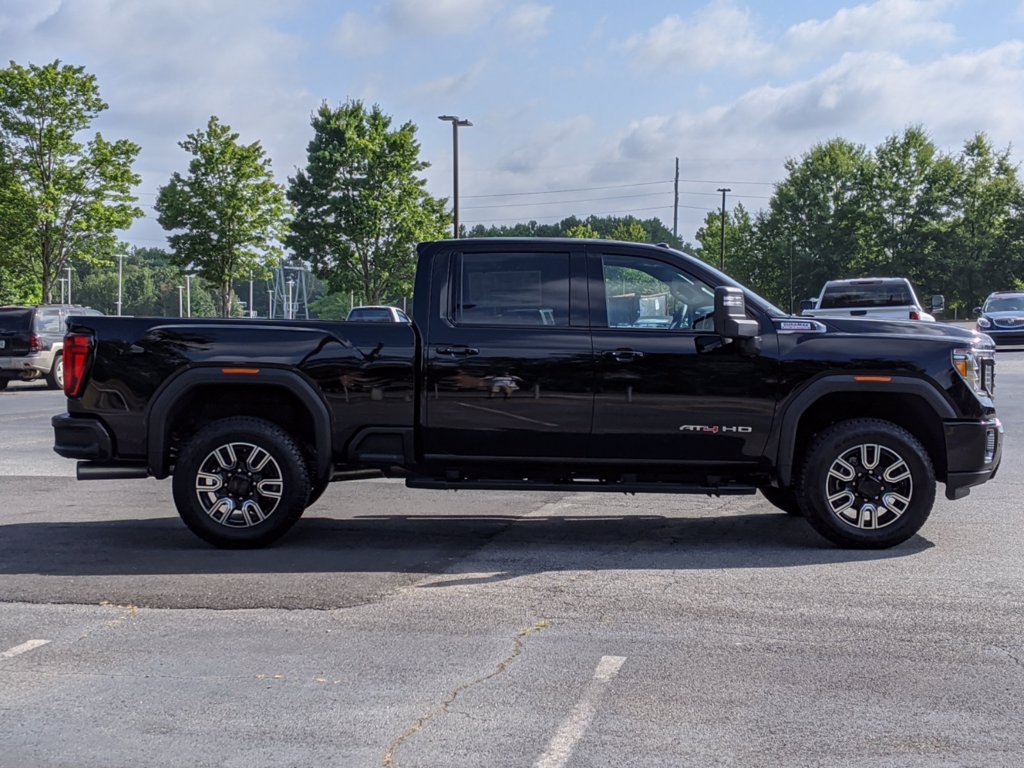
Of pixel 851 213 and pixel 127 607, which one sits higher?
pixel 851 213

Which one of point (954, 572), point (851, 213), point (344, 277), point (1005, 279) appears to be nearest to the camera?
point (954, 572)

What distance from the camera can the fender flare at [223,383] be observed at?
23.9 ft

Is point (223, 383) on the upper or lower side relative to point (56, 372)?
upper

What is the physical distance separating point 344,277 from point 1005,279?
40.6 meters

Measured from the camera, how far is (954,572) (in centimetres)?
666

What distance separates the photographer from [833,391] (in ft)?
23.7

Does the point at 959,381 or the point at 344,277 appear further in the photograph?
the point at 344,277

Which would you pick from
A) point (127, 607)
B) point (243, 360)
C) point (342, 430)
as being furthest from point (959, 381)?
point (127, 607)

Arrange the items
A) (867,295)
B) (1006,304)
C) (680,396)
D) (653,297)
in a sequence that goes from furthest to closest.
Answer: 1. (1006,304)
2. (867,295)
3. (653,297)
4. (680,396)

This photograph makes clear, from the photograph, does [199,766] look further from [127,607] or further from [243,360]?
[243,360]

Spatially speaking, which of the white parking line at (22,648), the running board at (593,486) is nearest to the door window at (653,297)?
the running board at (593,486)

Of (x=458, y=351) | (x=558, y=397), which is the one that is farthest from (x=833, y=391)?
(x=458, y=351)

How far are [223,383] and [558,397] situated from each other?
2142 millimetres

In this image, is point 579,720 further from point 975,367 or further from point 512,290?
point 975,367
